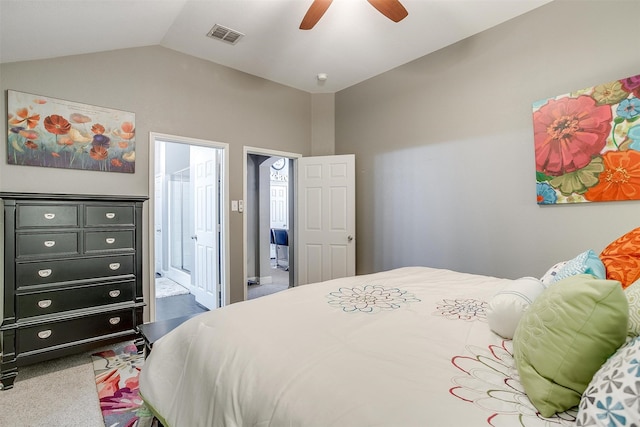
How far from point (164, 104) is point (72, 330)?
217cm

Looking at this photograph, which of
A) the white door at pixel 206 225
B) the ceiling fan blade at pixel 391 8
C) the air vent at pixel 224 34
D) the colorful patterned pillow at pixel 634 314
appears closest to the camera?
the colorful patterned pillow at pixel 634 314

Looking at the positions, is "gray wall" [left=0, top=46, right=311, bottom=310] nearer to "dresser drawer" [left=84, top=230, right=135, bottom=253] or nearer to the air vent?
"dresser drawer" [left=84, top=230, right=135, bottom=253]

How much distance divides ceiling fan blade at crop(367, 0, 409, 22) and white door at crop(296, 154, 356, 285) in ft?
6.37

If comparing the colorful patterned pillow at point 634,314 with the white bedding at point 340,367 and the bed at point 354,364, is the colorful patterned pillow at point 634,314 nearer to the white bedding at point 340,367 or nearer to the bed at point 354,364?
the bed at point 354,364

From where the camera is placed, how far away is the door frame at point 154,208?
2986 mm

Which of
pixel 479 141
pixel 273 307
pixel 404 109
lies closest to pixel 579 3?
pixel 479 141

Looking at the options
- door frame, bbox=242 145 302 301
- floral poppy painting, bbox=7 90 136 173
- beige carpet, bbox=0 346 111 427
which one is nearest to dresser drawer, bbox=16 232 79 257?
floral poppy painting, bbox=7 90 136 173

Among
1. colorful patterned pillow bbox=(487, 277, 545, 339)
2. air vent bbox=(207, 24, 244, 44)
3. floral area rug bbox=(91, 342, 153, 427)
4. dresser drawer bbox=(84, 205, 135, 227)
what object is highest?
air vent bbox=(207, 24, 244, 44)

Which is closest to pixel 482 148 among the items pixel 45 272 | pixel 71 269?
pixel 71 269

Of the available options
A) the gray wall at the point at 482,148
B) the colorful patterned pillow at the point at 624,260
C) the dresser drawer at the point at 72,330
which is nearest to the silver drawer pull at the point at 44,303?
the dresser drawer at the point at 72,330

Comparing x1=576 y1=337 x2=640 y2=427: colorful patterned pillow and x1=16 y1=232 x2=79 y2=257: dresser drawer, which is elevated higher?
x1=16 y1=232 x2=79 y2=257: dresser drawer

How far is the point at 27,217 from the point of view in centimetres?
212

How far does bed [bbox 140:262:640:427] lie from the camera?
688mm

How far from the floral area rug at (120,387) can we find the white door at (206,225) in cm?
112
